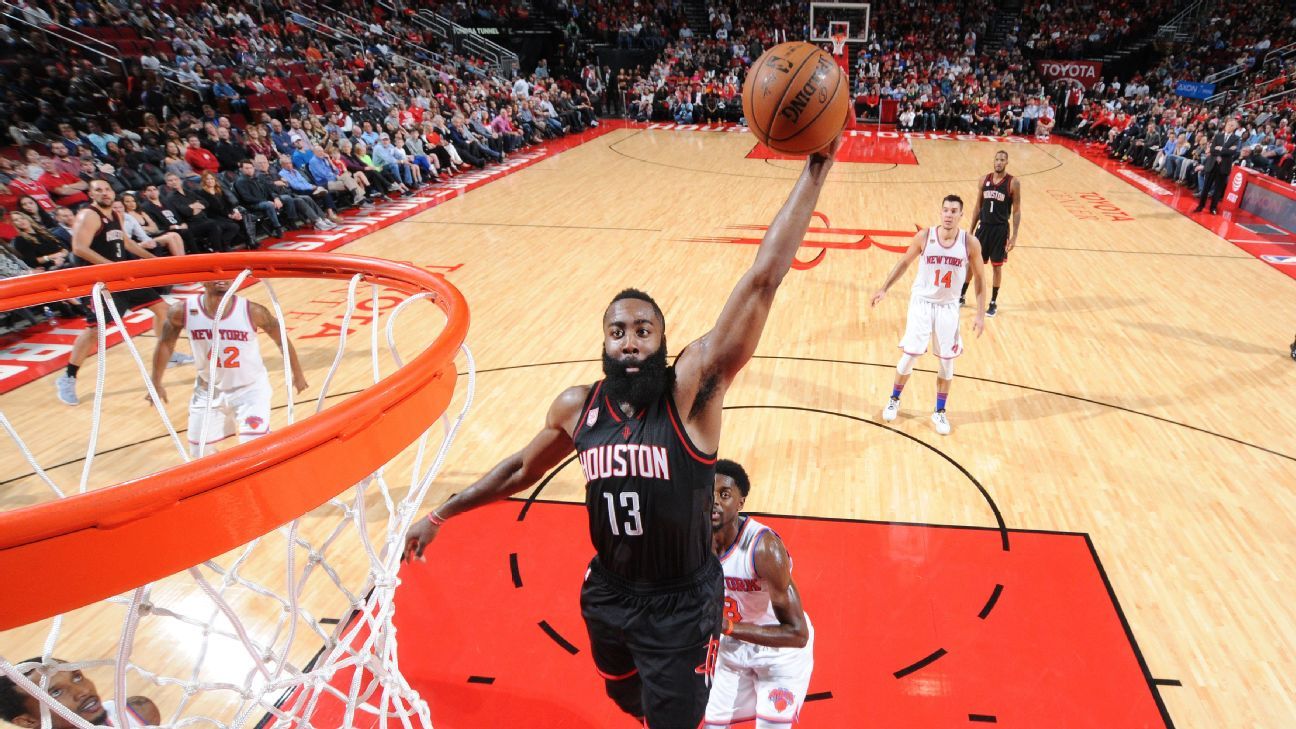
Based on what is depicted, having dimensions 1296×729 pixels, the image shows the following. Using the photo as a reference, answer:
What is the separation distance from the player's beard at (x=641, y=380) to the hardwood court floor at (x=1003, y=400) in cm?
186

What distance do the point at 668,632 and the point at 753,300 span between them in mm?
980

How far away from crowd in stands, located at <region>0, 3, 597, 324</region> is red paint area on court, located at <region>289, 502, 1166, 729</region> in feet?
14.0

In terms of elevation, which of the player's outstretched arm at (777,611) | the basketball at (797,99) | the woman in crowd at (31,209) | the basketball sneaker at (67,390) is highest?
the basketball at (797,99)

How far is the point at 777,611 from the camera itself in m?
2.61

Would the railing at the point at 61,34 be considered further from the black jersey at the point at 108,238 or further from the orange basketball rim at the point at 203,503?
the orange basketball rim at the point at 203,503

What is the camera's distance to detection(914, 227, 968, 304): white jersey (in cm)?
509

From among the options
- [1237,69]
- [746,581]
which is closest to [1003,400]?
[746,581]

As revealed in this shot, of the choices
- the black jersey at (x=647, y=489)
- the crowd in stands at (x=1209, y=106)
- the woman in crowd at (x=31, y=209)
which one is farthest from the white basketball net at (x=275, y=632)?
the crowd in stands at (x=1209, y=106)

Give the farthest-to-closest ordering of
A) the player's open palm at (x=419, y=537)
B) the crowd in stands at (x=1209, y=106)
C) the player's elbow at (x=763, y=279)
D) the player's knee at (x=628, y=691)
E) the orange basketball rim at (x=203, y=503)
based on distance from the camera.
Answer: the crowd in stands at (x=1209, y=106) → the player's open palm at (x=419, y=537) → the player's knee at (x=628, y=691) → the player's elbow at (x=763, y=279) → the orange basketball rim at (x=203, y=503)

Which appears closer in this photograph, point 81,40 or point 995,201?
point 995,201

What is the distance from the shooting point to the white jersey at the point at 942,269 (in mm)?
5090

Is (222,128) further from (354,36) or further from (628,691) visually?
(628,691)

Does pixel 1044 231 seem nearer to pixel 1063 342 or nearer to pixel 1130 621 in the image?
pixel 1063 342

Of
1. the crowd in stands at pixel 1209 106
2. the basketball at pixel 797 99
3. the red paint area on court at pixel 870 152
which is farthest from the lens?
the red paint area on court at pixel 870 152
